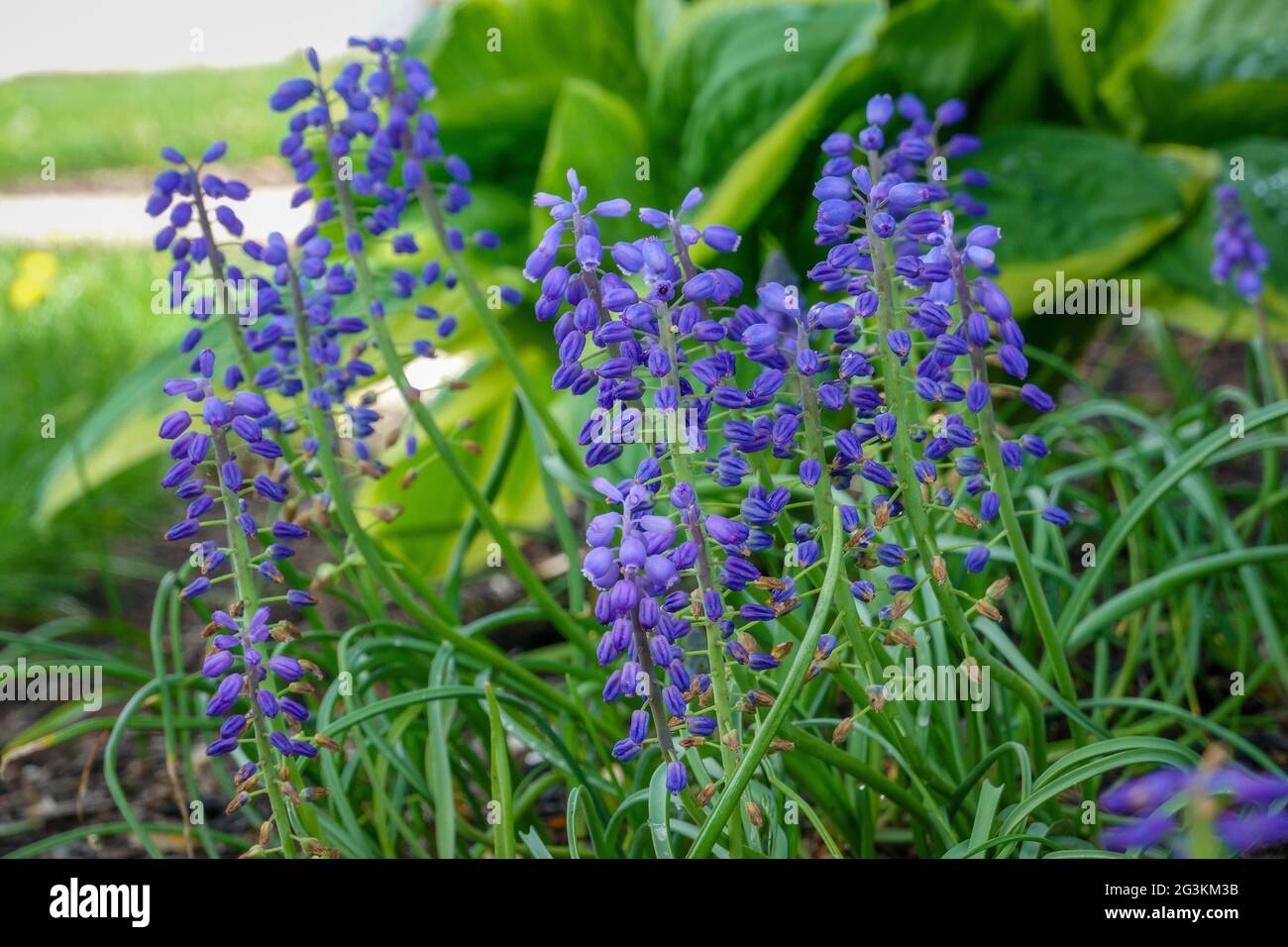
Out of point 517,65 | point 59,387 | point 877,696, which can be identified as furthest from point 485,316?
point 59,387

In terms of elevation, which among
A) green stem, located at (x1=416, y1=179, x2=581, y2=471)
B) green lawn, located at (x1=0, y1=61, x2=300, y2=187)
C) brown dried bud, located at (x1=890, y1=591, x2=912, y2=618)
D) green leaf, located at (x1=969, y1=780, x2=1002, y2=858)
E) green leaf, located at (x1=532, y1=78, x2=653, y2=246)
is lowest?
green leaf, located at (x1=969, y1=780, x2=1002, y2=858)

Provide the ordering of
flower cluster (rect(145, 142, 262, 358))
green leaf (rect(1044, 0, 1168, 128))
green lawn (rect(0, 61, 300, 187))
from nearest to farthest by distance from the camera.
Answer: flower cluster (rect(145, 142, 262, 358)), green leaf (rect(1044, 0, 1168, 128)), green lawn (rect(0, 61, 300, 187))

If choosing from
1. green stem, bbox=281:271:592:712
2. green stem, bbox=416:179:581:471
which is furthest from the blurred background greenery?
green stem, bbox=281:271:592:712

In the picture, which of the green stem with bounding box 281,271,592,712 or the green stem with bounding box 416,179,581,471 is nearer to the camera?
the green stem with bounding box 281,271,592,712

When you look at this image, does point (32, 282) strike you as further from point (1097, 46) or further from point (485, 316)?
point (1097, 46)

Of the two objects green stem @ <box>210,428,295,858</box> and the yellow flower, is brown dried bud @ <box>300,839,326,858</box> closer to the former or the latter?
green stem @ <box>210,428,295,858</box>

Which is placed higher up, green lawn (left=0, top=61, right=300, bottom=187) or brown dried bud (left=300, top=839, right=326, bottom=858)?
green lawn (left=0, top=61, right=300, bottom=187)

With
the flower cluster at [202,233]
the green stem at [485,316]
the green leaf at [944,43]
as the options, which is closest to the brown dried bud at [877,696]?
the green stem at [485,316]

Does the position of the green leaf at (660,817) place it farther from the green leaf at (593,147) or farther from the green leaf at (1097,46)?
the green leaf at (1097,46)
